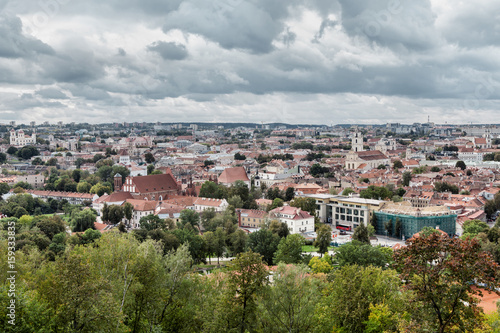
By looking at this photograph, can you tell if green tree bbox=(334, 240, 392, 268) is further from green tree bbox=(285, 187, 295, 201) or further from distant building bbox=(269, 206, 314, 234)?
green tree bbox=(285, 187, 295, 201)

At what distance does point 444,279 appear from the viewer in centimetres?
952

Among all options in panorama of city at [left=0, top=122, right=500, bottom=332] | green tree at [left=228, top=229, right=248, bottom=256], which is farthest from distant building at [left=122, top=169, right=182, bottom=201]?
green tree at [left=228, top=229, right=248, bottom=256]

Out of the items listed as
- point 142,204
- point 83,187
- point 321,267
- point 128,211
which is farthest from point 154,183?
point 321,267

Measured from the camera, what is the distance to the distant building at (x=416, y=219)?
139ft

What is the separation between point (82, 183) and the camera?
220 ft

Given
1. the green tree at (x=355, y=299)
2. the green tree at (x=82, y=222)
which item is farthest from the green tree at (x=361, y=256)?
the green tree at (x=82, y=222)

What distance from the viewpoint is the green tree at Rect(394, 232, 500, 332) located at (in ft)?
29.9

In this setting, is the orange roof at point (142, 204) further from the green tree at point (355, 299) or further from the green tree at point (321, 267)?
the green tree at point (355, 299)

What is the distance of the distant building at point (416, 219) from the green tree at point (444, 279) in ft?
110

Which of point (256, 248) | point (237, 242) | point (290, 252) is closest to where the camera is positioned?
point (290, 252)

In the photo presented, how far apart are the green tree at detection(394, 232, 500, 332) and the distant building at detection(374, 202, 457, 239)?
33.6 meters

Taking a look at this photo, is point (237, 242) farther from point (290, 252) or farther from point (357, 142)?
point (357, 142)

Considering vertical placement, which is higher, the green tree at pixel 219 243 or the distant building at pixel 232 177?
the distant building at pixel 232 177

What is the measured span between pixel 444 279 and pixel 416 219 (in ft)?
113
